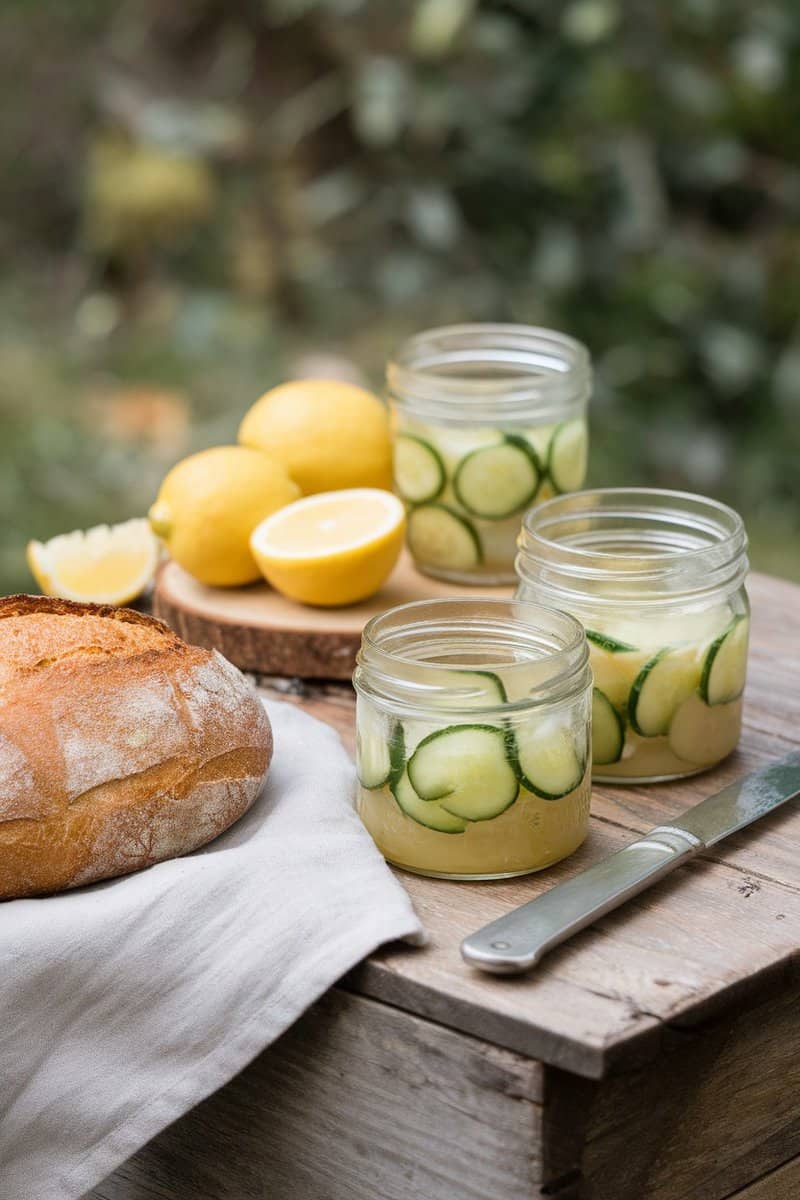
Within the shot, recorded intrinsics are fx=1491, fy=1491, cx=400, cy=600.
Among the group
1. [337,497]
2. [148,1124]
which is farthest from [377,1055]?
[337,497]

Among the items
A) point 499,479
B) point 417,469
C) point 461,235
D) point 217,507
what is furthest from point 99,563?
point 461,235

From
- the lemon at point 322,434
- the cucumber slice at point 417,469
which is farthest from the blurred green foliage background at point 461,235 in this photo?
the cucumber slice at point 417,469

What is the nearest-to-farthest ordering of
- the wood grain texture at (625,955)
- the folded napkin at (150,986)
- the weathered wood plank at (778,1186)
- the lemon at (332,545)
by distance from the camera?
the wood grain texture at (625,955) < the folded napkin at (150,986) < the weathered wood plank at (778,1186) < the lemon at (332,545)

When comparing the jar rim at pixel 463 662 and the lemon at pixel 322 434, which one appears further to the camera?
the lemon at pixel 322 434

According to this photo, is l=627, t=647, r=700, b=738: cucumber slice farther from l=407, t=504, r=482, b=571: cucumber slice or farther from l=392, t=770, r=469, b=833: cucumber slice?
l=407, t=504, r=482, b=571: cucumber slice

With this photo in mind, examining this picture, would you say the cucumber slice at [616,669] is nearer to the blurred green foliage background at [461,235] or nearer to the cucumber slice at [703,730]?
the cucumber slice at [703,730]

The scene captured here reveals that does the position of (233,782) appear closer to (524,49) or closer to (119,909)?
(119,909)
